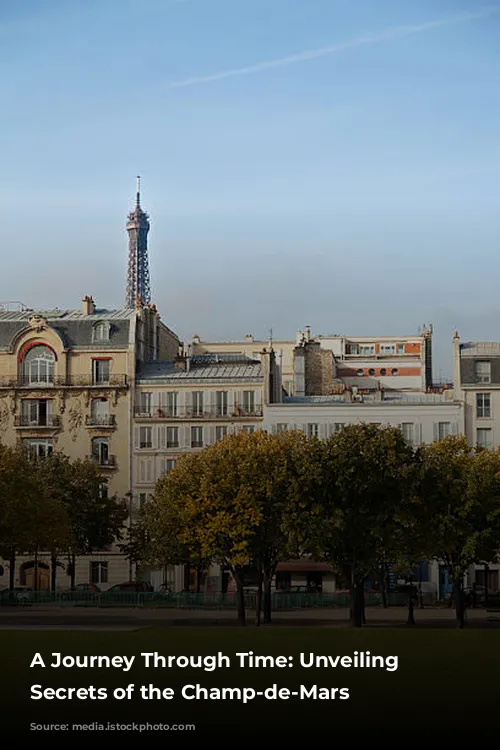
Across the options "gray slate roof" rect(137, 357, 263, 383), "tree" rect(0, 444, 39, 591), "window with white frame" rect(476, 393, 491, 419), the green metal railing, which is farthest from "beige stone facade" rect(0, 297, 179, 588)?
"tree" rect(0, 444, 39, 591)

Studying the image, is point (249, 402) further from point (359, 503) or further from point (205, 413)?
point (359, 503)

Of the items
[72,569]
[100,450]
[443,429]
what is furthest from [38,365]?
[443,429]

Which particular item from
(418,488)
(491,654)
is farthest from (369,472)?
(491,654)

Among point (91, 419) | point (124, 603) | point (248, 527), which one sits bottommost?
point (124, 603)

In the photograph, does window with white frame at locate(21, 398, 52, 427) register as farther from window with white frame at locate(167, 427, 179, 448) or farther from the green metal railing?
the green metal railing

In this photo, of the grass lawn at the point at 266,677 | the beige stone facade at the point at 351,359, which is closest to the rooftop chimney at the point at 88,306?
the beige stone facade at the point at 351,359

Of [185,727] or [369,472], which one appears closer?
[185,727]

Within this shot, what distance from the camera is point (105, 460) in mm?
111688

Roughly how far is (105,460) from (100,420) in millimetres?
3415

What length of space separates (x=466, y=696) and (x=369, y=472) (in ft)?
110

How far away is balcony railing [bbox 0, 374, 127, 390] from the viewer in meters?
112

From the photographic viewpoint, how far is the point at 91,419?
368ft

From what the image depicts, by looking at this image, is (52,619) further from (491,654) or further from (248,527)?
(491,654)

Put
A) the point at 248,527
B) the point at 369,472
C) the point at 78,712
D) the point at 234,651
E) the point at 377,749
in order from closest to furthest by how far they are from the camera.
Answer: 1. the point at 377,749
2. the point at 78,712
3. the point at 234,651
4. the point at 369,472
5. the point at 248,527
